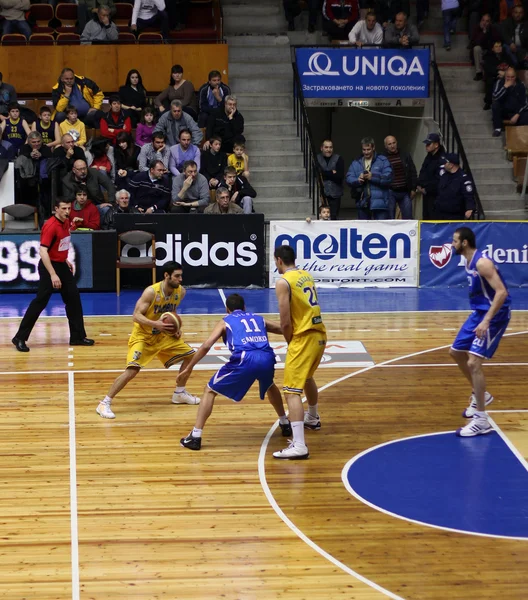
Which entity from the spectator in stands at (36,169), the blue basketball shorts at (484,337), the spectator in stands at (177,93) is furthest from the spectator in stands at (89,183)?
the blue basketball shorts at (484,337)

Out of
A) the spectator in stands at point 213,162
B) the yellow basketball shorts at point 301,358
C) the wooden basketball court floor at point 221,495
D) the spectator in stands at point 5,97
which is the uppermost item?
the spectator in stands at point 5,97

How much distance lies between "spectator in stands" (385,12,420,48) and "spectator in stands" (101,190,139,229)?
24.2 ft

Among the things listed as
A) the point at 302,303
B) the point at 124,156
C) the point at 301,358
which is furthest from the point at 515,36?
the point at 301,358

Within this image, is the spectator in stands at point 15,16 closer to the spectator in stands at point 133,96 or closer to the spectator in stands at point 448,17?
the spectator in stands at point 133,96

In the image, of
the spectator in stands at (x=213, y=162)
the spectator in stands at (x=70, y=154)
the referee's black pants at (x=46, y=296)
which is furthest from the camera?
the spectator in stands at (x=213, y=162)

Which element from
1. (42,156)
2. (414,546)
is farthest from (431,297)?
(414,546)

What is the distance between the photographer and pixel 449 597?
674 cm

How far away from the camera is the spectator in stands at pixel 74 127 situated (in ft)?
63.4

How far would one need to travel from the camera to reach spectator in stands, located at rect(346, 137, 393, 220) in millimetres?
19250

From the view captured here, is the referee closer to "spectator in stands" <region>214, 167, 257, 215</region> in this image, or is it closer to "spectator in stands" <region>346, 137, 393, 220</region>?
"spectator in stands" <region>214, 167, 257, 215</region>

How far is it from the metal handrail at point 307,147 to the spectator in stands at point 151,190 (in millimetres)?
3047

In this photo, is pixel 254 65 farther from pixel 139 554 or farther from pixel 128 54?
pixel 139 554

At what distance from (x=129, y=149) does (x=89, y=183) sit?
1.33 meters

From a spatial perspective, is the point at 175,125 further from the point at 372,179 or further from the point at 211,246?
the point at 372,179
